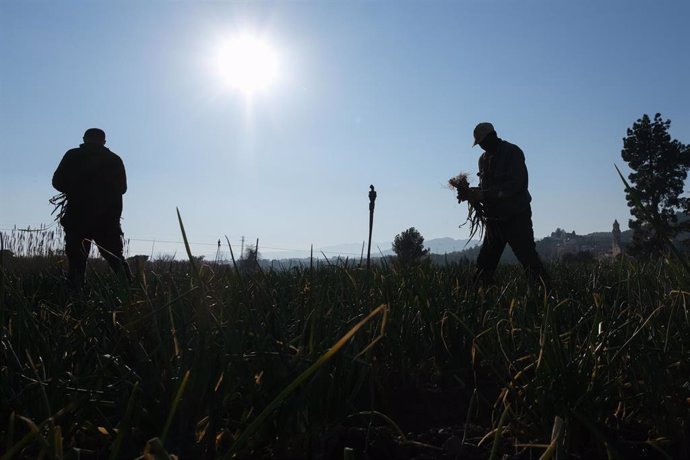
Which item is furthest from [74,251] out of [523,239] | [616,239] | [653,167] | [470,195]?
[653,167]

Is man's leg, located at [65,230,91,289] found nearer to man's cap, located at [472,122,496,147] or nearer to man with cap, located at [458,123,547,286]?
man with cap, located at [458,123,547,286]

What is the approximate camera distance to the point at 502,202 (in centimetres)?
515

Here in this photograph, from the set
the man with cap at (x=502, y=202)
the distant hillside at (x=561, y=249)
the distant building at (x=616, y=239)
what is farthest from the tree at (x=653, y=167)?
the man with cap at (x=502, y=202)

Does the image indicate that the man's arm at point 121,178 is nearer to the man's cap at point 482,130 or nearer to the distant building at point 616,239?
the man's cap at point 482,130

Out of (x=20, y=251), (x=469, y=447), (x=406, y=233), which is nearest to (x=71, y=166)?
(x=469, y=447)

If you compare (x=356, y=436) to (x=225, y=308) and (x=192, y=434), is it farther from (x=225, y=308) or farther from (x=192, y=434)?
(x=225, y=308)

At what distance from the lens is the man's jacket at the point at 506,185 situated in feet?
16.6

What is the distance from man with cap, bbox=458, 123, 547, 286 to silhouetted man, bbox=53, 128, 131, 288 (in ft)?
12.9

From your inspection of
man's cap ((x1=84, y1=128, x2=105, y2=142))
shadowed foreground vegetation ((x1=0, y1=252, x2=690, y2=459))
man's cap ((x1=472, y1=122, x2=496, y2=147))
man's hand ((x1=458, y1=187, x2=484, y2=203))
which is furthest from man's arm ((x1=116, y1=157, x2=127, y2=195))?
shadowed foreground vegetation ((x1=0, y1=252, x2=690, y2=459))

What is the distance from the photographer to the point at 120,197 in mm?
5754

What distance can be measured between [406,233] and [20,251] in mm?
21456

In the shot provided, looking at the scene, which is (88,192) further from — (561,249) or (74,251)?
(561,249)

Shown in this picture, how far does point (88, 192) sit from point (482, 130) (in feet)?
14.4

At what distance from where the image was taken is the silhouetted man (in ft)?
17.8
